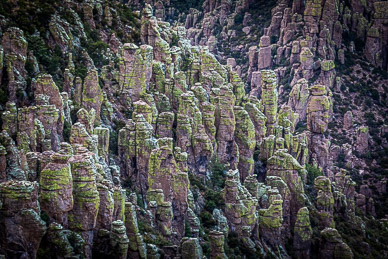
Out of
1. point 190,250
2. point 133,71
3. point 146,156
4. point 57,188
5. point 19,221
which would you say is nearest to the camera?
point 19,221

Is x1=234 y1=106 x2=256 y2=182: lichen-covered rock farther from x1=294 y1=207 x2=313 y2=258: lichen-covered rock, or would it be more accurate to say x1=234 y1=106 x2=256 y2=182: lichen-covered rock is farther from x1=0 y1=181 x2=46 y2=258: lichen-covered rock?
x1=0 y1=181 x2=46 y2=258: lichen-covered rock

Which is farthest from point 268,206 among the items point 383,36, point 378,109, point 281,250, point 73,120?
point 383,36

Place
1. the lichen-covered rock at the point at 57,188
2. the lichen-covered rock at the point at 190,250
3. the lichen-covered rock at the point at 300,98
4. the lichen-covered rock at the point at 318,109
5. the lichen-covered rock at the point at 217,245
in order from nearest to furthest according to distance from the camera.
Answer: the lichen-covered rock at the point at 57,188 → the lichen-covered rock at the point at 190,250 → the lichen-covered rock at the point at 217,245 → the lichen-covered rock at the point at 318,109 → the lichen-covered rock at the point at 300,98

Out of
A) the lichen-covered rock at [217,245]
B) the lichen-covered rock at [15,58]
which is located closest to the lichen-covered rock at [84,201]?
the lichen-covered rock at [217,245]

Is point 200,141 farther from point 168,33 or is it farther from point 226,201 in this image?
point 168,33

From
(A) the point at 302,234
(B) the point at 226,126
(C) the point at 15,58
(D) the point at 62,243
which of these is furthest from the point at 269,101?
(D) the point at 62,243

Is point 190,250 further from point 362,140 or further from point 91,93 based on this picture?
point 362,140

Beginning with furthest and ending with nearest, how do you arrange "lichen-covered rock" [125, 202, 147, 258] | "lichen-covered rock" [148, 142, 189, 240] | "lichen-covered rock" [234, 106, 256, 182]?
1. "lichen-covered rock" [234, 106, 256, 182]
2. "lichen-covered rock" [148, 142, 189, 240]
3. "lichen-covered rock" [125, 202, 147, 258]

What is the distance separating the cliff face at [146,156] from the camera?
56838 mm

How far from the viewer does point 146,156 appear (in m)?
76.2

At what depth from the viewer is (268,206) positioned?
3438 inches

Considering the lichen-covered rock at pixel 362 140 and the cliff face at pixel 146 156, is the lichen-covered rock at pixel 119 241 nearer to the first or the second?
the cliff face at pixel 146 156

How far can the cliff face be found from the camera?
2238 inches

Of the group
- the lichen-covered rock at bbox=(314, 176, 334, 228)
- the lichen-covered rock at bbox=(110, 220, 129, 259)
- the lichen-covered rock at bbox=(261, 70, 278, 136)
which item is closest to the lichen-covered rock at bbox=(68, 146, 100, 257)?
the lichen-covered rock at bbox=(110, 220, 129, 259)
